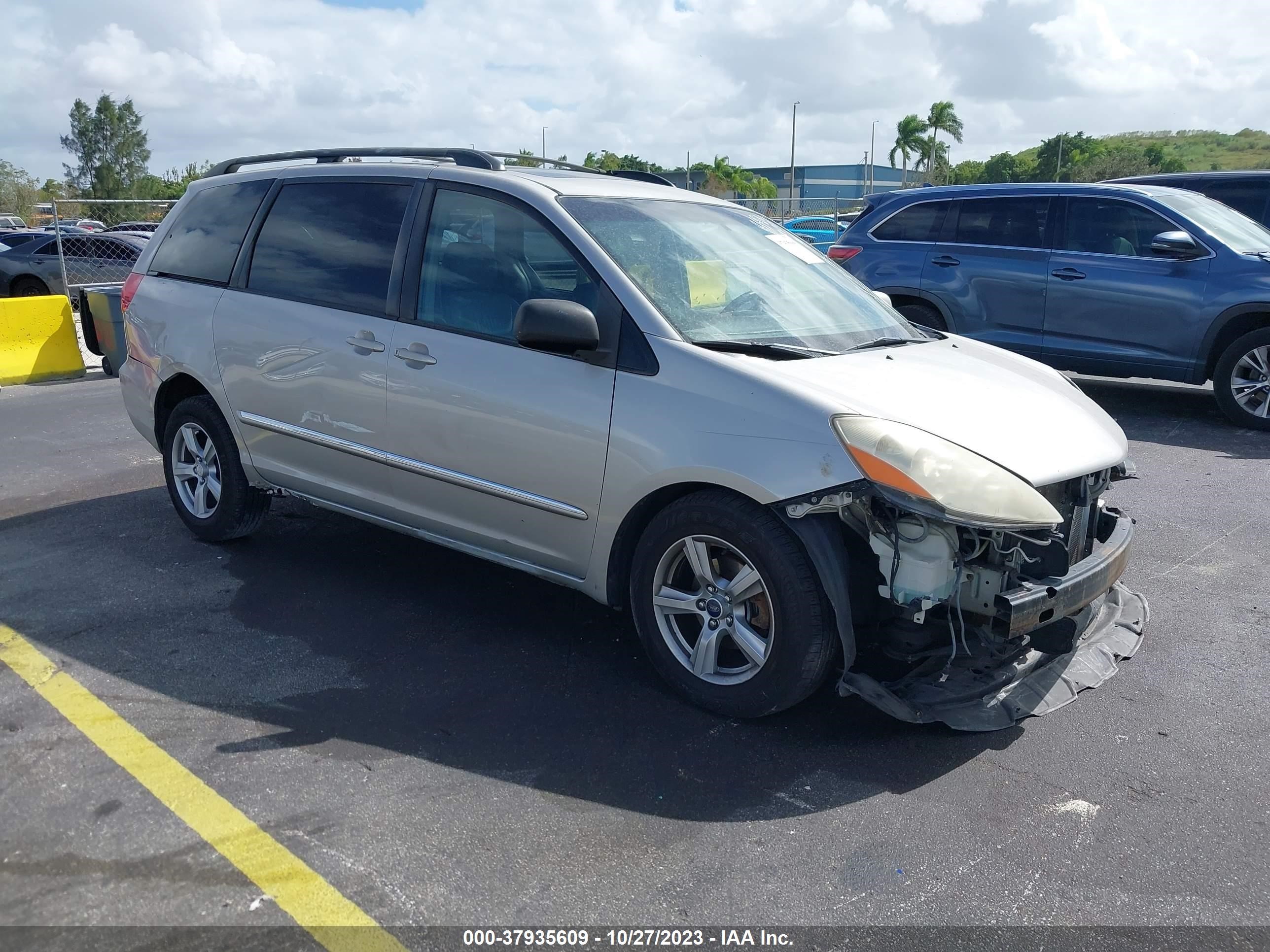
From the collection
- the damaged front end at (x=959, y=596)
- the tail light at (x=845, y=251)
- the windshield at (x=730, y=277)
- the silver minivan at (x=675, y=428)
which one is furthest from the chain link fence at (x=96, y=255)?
the damaged front end at (x=959, y=596)

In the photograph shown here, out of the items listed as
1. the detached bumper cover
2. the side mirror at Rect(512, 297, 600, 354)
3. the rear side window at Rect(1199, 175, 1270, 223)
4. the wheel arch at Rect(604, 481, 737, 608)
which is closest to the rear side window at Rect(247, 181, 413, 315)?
the side mirror at Rect(512, 297, 600, 354)

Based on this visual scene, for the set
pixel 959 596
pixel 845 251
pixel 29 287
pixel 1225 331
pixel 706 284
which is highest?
pixel 706 284

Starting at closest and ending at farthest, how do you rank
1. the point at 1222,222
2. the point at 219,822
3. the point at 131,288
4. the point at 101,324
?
the point at 219,822 → the point at 131,288 → the point at 101,324 → the point at 1222,222

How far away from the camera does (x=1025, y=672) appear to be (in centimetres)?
375

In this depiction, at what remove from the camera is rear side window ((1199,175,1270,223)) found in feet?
35.1

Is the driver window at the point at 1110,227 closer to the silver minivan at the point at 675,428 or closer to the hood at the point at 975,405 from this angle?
the silver minivan at the point at 675,428

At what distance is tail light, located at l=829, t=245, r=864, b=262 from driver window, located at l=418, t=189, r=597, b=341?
244 inches

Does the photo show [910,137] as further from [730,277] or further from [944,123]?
[730,277]

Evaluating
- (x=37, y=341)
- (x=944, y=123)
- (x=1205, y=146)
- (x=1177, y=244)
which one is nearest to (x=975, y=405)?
(x=1177, y=244)

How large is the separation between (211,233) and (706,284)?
2780mm

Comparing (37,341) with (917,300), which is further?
(37,341)

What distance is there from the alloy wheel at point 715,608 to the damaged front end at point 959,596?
0.92 ft

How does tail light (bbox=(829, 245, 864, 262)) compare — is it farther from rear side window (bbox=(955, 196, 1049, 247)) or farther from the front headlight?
the front headlight

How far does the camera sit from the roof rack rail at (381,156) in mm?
4703
